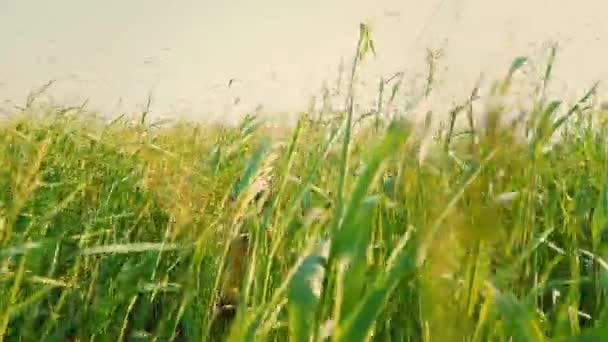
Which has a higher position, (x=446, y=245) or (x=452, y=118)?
(x=452, y=118)

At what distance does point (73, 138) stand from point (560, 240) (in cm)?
140

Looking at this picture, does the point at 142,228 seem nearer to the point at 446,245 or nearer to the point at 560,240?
the point at 560,240

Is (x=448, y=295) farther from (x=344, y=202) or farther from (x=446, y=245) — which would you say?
(x=344, y=202)

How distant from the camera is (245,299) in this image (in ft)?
2.52

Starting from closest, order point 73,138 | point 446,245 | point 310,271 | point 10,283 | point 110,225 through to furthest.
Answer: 1. point 446,245
2. point 310,271
3. point 10,283
4. point 110,225
5. point 73,138

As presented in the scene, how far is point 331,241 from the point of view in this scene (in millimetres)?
751

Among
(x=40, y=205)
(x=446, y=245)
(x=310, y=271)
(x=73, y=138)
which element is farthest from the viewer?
(x=73, y=138)

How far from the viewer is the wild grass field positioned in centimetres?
69

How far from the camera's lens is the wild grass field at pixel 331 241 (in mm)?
690

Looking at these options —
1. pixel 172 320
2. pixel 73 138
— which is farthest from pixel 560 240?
pixel 73 138

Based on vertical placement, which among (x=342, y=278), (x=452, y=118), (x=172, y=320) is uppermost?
(x=452, y=118)

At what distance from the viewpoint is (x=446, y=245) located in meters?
0.51

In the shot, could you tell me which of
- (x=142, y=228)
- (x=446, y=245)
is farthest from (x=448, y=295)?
(x=142, y=228)

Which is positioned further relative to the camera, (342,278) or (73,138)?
(73,138)
